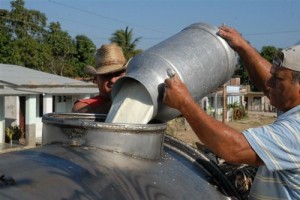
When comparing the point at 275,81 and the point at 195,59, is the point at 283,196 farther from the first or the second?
the point at 195,59

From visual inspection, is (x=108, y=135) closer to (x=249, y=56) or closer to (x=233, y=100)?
(x=249, y=56)

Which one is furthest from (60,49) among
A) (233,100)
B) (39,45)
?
(233,100)

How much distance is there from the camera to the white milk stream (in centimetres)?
238

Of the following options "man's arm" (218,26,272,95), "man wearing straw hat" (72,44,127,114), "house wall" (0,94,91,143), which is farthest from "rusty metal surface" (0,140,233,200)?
"house wall" (0,94,91,143)

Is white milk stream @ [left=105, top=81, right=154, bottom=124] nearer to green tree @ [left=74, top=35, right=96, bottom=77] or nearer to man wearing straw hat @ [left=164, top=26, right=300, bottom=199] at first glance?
man wearing straw hat @ [left=164, top=26, right=300, bottom=199]

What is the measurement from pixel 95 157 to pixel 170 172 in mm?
422

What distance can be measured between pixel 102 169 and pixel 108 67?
5.59ft

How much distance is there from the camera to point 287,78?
7.32 ft

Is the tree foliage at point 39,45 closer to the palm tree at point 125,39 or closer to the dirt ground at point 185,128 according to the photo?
the palm tree at point 125,39

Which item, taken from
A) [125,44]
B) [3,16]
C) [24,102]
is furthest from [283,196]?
[3,16]

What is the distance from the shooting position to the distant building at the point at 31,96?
65.4 ft

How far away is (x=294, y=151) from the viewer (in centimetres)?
211

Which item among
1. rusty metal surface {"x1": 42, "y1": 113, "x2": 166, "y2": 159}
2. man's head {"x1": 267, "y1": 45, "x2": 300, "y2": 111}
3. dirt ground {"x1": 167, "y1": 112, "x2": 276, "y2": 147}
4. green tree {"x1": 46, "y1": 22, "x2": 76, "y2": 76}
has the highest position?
green tree {"x1": 46, "y1": 22, "x2": 76, "y2": 76}

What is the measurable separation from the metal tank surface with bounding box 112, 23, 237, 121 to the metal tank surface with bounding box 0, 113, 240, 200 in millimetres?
222
